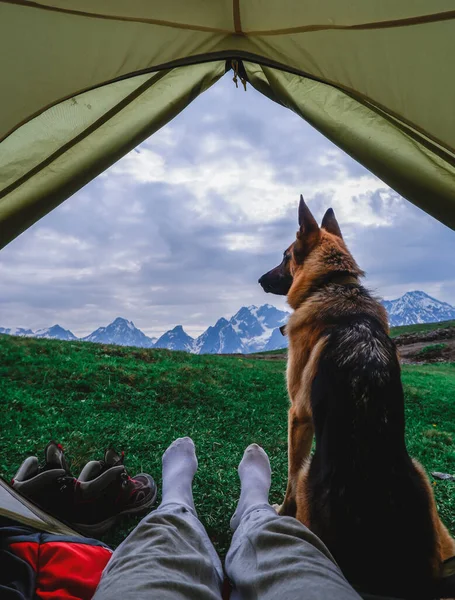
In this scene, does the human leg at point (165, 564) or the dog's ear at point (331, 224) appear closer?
the human leg at point (165, 564)

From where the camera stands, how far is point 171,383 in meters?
4.29

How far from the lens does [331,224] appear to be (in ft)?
7.44

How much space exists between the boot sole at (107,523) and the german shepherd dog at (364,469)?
2.43ft

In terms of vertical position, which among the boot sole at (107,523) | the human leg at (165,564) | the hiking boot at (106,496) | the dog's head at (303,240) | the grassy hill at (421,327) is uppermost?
the dog's head at (303,240)

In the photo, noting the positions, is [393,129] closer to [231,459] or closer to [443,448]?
[231,459]

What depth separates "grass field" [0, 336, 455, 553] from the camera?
2500mm

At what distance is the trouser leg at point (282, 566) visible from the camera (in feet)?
2.46

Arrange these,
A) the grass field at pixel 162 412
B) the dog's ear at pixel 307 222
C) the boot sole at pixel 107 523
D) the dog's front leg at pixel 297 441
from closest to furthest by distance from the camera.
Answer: the boot sole at pixel 107 523 → the dog's front leg at pixel 297 441 → the dog's ear at pixel 307 222 → the grass field at pixel 162 412

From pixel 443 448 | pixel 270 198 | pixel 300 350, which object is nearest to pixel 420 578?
pixel 300 350

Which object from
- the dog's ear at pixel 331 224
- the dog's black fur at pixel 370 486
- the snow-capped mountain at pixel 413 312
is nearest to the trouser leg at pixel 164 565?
the dog's black fur at pixel 370 486

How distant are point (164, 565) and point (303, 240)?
168 centimetres

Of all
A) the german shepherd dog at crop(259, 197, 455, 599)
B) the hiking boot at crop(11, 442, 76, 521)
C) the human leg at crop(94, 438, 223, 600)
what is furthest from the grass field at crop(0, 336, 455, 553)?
the human leg at crop(94, 438, 223, 600)

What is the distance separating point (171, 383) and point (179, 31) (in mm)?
3353

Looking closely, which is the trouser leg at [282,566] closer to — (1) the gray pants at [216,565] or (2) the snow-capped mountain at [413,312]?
(1) the gray pants at [216,565]
